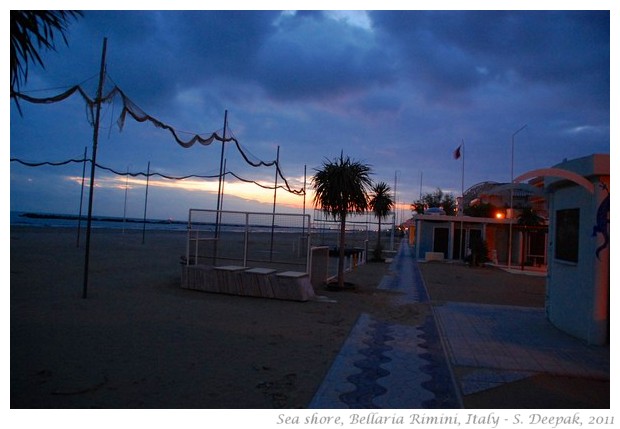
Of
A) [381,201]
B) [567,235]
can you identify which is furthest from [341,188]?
[381,201]

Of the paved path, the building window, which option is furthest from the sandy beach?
the building window

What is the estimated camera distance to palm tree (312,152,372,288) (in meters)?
11.9

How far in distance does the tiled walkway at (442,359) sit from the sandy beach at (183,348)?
25 cm

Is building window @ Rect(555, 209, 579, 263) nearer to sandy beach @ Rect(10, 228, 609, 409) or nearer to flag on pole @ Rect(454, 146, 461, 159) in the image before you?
sandy beach @ Rect(10, 228, 609, 409)

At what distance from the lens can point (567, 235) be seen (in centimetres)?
777

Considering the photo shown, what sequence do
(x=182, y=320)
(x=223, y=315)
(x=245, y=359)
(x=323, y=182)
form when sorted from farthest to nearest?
(x=323, y=182) → (x=223, y=315) → (x=182, y=320) → (x=245, y=359)

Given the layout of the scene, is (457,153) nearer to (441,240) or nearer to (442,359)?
(441,240)

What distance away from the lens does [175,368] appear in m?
5.12

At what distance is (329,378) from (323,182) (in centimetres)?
762

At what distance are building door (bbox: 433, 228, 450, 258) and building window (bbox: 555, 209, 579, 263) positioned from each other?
1835 cm

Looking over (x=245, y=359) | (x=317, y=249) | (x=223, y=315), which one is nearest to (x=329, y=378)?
(x=245, y=359)

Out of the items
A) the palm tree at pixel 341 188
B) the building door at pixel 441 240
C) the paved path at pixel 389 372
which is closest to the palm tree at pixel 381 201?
the building door at pixel 441 240
